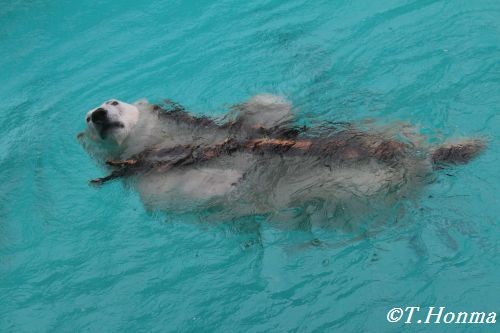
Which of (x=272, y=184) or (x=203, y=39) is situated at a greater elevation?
(x=203, y=39)

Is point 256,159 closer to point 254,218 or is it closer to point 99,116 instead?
point 254,218

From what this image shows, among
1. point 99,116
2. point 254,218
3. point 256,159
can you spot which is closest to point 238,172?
point 256,159

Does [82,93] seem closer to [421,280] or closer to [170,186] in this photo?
[170,186]

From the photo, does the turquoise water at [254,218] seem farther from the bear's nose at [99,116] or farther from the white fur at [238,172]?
the bear's nose at [99,116]

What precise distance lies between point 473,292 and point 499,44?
3.76 metres

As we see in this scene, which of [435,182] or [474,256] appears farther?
[435,182]

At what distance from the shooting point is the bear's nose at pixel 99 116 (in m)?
6.21

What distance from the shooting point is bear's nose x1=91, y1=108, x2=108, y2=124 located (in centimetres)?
621

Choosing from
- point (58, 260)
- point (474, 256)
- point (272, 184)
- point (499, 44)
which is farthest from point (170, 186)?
point (499, 44)

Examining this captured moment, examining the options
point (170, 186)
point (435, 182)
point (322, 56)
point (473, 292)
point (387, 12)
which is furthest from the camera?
point (387, 12)

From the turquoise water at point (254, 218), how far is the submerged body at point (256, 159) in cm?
27

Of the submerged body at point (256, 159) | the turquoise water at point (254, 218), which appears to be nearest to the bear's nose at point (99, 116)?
the submerged body at point (256, 159)

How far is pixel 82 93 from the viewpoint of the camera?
8.60 m

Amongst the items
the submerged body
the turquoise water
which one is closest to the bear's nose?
the submerged body
